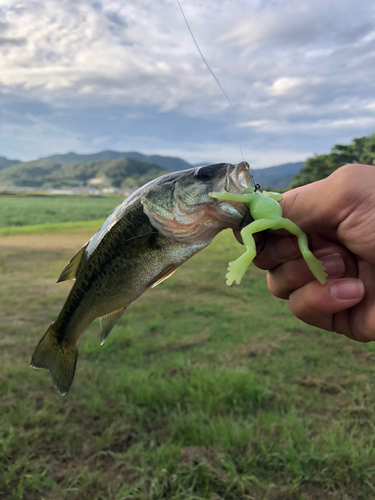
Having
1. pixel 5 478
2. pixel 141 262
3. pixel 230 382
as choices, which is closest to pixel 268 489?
pixel 230 382

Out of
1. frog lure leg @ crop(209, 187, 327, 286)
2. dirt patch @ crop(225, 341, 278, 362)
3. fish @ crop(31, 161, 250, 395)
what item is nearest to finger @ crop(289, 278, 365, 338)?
frog lure leg @ crop(209, 187, 327, 286)

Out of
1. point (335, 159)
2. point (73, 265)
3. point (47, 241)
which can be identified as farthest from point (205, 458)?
point (335, 159)

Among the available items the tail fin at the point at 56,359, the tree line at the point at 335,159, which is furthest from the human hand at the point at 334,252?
the tree line at the point at 335,159

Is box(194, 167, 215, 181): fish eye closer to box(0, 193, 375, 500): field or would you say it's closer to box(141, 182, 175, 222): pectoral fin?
box(141, 182, 175, 222): pectoral fin

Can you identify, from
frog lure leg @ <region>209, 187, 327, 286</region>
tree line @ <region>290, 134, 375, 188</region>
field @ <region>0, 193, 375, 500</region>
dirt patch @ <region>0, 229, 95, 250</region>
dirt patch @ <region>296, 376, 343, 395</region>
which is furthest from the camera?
tree line @ <region>290, 134, 375, 188</region>

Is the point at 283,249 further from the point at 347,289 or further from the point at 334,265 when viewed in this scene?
the point at 347,289

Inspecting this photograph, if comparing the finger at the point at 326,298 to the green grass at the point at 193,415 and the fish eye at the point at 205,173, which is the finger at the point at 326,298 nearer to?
the fish eye at the point at 205,173
